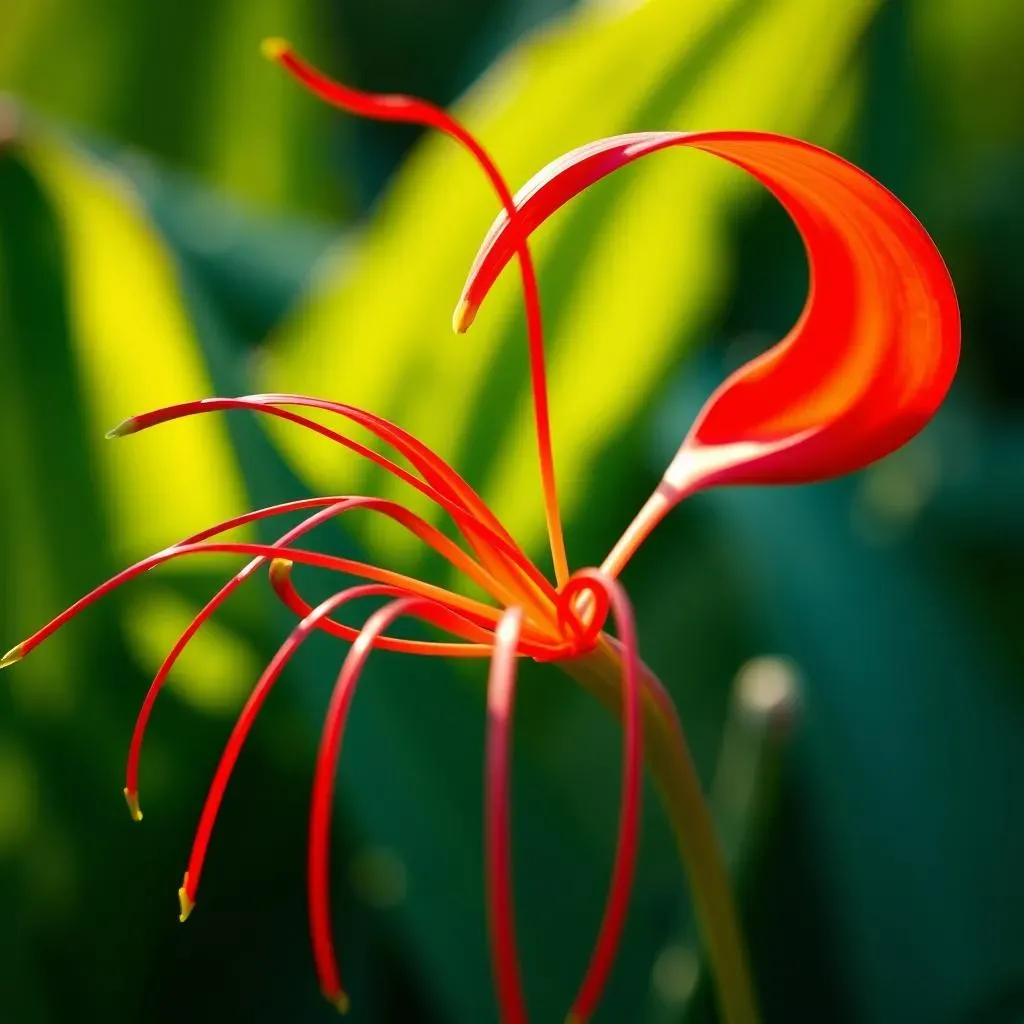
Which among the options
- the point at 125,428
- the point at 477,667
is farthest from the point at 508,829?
the point at 477,667

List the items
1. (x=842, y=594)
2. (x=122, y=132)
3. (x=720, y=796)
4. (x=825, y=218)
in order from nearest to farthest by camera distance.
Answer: (x=825, y=218), (x=720, y=796), (x=842, y=594), (x=122, y=132)

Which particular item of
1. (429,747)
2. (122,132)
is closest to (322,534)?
(429,747)

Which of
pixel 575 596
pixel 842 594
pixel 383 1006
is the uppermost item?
pixel 575 596

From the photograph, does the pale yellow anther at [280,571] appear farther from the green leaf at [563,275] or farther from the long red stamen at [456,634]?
the green leaf at [563,275]

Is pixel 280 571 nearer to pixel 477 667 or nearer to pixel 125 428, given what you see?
pixel 125 428

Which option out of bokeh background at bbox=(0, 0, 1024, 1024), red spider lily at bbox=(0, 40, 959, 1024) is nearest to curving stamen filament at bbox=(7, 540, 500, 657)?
red spider lily at bbox=(0, 40, 959, 1024)

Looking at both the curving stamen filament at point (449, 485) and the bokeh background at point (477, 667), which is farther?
the bokeh background at point (477, 667)

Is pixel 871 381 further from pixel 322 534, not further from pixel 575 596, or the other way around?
pixel 322 534

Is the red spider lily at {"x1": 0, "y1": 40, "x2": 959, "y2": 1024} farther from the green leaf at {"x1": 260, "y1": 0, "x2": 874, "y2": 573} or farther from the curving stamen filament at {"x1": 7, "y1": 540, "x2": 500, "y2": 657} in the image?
the green leaf at {"x1": 260, "y1": 0, "x2": 874, "y2": 573}

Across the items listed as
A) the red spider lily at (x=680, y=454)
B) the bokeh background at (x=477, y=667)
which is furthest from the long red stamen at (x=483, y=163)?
the bokeh background at (x=477, y=667)
